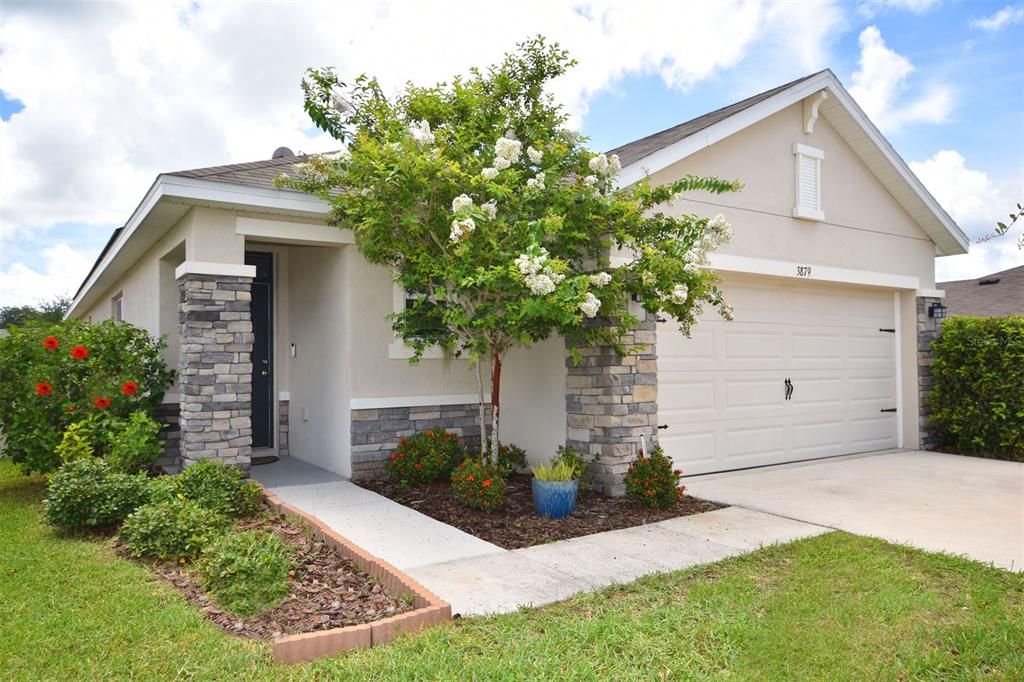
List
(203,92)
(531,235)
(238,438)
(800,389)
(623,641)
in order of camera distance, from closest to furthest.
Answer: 1. (623,641)
2. (531,235)
3. (238,438)
4. (800,389)
5. (203,92)

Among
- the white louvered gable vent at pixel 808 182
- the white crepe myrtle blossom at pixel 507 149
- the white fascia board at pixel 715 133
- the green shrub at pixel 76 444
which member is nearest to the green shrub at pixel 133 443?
the green shrub at pixel 76 444

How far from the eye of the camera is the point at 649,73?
9039 millimetres

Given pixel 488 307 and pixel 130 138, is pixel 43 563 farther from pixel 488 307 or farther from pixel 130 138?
pixel 130 138

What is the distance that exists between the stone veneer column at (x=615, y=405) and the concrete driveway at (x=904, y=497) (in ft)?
3.05

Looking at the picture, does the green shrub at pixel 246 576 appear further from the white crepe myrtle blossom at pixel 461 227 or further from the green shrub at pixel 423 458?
the green shrub at pixel 423 458

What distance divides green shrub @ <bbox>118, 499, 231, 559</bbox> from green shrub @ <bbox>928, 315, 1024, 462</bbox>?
953 centimetres

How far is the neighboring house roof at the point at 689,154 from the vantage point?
636 cm

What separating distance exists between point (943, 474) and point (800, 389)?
1.83 m

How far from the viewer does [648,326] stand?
682cm

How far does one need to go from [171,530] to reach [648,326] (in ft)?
15.0

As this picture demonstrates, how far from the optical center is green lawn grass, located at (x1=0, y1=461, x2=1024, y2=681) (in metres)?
3.04

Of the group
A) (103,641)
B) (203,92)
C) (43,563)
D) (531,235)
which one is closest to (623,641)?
(103,641)

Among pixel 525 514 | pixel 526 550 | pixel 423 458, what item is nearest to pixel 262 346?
pixel 423 458

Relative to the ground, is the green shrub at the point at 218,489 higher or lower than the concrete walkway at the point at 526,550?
higher
